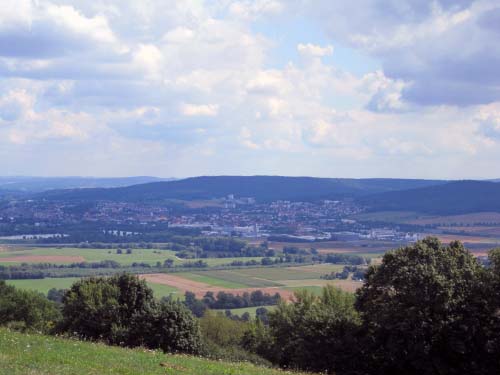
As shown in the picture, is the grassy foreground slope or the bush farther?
the bush

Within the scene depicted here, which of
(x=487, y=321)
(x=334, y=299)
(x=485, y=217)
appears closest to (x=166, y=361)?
(x=487, y=321)

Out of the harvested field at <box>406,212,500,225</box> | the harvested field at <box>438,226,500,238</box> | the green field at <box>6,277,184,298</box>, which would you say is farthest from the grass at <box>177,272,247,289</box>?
the harvested field at <box>406,212,500,225</box>

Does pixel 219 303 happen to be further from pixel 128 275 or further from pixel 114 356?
pixel 114 356

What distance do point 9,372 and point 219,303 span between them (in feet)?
241

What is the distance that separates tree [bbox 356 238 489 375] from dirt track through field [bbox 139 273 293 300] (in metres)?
55.2

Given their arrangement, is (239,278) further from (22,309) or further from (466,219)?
(466,219)

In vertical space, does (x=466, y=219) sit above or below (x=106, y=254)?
above

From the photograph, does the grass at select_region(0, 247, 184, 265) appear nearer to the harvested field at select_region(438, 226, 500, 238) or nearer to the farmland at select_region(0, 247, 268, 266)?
the farmland at select_region(0, 247, 268, 266)

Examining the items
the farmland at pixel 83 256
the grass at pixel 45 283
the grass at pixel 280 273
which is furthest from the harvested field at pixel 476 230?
the grass at pixel 45 283

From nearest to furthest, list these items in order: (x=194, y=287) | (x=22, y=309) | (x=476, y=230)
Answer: (x=22, y=309) → (x=194, y=287) → (x=476, y=230)

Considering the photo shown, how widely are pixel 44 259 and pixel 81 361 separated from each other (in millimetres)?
120201

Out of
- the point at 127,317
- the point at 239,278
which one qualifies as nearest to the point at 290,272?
the point at 239,278

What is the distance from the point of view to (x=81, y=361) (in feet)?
64.2

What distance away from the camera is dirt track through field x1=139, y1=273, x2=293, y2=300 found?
95.5 m
